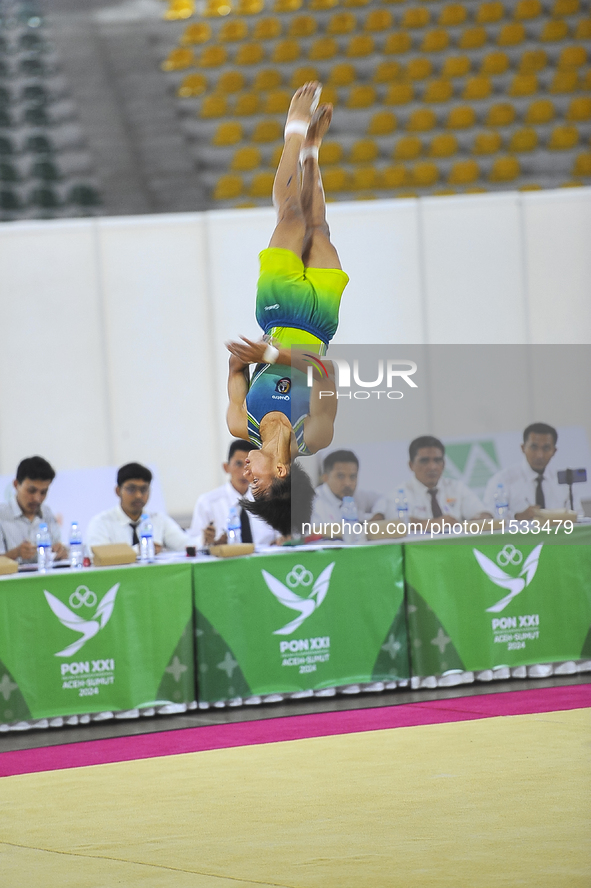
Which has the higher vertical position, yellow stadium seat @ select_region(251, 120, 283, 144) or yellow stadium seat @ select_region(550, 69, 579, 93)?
yellow stadium seat @ select_region(550, 69, 579, 93)

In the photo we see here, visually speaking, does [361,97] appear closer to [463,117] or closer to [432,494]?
→ [463,117]

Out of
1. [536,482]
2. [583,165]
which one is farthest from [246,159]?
[536,482]

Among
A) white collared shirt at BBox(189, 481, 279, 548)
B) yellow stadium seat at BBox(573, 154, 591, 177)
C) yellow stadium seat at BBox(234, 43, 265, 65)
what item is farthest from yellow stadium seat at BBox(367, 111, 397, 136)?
white collared shirt at BBox(189, 481, 279, 548)

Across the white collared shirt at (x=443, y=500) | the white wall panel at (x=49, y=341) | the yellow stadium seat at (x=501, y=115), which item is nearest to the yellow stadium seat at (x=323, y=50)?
the yellow stadium seat at (x=501, y=115)

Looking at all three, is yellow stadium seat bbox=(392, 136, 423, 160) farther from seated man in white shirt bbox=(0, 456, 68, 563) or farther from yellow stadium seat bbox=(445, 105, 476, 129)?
seated man in white shirt bbox=(0, 456, 68, 563)

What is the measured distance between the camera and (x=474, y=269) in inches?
297

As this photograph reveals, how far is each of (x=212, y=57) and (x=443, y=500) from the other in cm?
918

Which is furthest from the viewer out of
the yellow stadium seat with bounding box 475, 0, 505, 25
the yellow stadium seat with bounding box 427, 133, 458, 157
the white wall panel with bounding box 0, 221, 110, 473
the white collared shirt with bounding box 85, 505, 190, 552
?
the yellow stadium seat with bounding box 475, 0, 505, 25

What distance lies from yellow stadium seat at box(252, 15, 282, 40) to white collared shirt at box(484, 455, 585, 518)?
29.6 ft

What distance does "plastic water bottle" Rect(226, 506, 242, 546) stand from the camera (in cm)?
550

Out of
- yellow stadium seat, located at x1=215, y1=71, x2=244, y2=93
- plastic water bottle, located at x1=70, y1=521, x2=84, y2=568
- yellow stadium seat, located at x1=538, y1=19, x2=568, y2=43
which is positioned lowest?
plastic water bottle, located at x1=70, y1=521, x2=84, y2=568

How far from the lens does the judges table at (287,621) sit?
494 cm

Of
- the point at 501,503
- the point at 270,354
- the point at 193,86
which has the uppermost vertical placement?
the point at 193,86

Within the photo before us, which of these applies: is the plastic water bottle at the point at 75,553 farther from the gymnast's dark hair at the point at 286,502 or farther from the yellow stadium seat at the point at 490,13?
the yellow stadium seat at the point at 490,13
